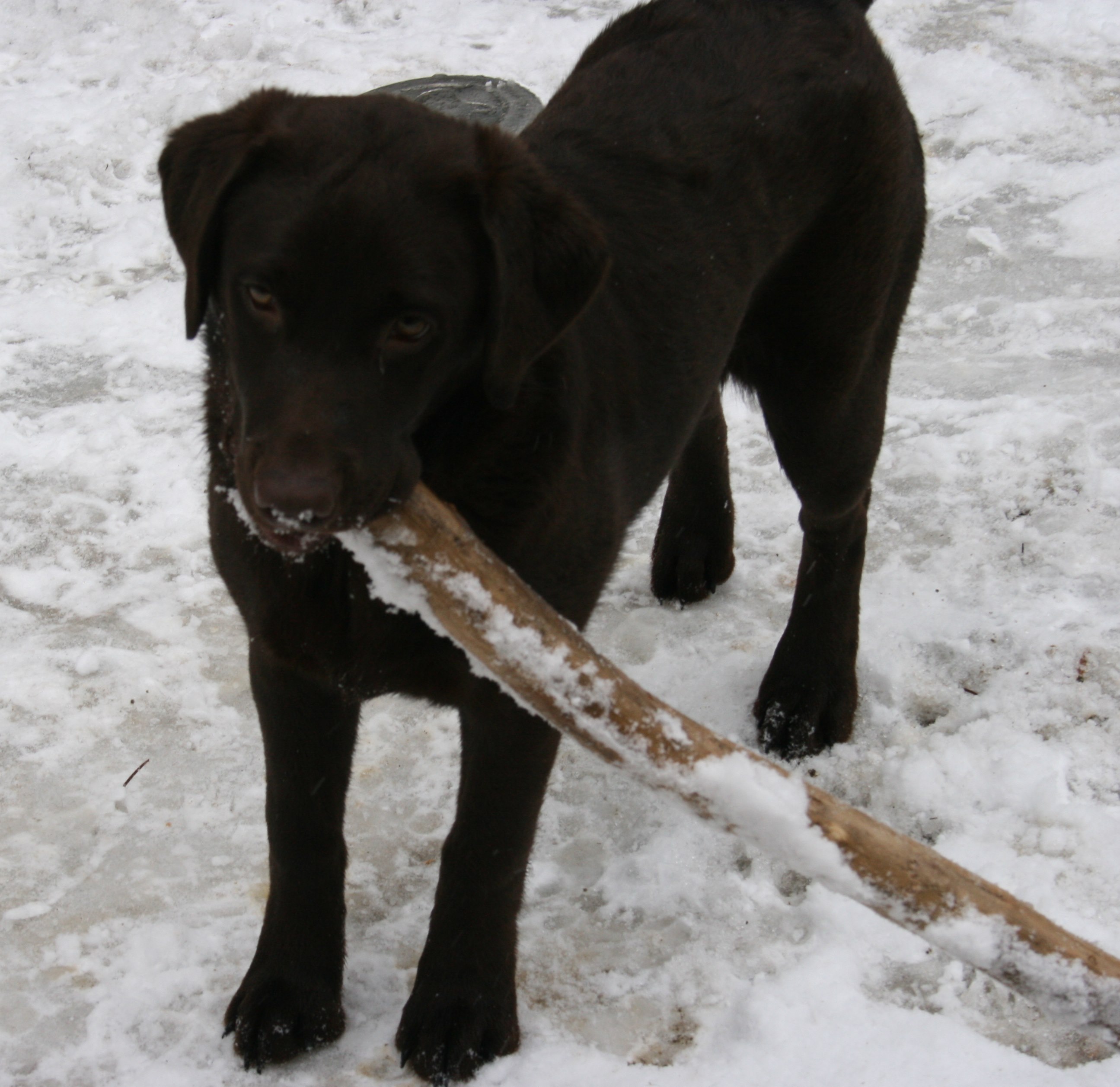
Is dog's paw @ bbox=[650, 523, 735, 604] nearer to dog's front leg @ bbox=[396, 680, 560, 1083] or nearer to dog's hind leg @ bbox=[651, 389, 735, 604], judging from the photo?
dog's hind leg @ bbox=[651, 389, 735, 604]

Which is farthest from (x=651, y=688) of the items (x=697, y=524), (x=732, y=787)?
(x=732, y=787)

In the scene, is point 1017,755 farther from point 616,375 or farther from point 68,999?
point 68,999

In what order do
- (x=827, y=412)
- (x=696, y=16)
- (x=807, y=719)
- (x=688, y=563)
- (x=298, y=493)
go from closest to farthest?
(x=298, y=493)
(x=696, y=16)
(x=827, y=412)
(x=807, y=719)
(x=688, y=563)

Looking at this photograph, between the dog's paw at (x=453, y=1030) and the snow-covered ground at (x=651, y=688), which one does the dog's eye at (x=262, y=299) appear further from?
the snow-covered ground at (x=651, y=688)

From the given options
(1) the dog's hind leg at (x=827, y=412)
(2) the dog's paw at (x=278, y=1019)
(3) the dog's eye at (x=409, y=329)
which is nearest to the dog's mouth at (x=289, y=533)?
(3) the dog's eye at (x=409, y=329)

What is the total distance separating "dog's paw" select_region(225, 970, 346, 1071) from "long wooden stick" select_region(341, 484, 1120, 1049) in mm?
924

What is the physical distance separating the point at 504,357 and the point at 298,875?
1.15m

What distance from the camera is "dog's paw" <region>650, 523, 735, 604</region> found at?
3.94 m

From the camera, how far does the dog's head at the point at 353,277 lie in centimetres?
187

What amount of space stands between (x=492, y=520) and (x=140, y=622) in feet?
6.25

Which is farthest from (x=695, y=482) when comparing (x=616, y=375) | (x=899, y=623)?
(x=616, y=375)

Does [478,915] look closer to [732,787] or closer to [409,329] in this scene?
[732,787]

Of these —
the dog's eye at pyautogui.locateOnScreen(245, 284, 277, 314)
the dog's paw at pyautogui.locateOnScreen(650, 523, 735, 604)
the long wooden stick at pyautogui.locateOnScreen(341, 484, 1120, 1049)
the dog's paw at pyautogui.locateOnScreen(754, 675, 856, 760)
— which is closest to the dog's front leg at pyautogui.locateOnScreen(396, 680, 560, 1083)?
the long wooden stick at pyautogui.locateOnScreen(341, 484, 1120, 1049)

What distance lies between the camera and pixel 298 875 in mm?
2537
